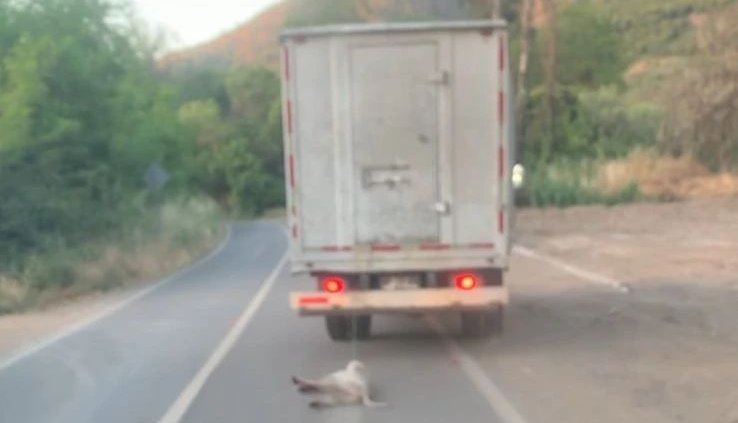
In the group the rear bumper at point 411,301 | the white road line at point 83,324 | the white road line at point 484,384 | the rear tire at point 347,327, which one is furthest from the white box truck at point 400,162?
the white road line at point 83,324

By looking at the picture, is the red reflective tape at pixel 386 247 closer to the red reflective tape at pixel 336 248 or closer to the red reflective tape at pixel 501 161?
the red reflective tape at pixel 336 248

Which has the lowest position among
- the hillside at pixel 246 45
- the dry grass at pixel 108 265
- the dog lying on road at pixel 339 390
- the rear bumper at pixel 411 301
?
the dry grass at pixel 108 265

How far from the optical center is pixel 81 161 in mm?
40219

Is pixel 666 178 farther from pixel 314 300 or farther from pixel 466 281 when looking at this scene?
pixel 314 300

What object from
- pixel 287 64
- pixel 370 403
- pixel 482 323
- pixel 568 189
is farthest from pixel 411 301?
pixel 568 189

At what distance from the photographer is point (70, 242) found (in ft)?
123

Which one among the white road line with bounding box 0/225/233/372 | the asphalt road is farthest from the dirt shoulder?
the white road line with bounding box 0/225/233/372

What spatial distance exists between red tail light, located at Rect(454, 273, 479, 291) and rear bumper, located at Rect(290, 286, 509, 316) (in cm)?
13

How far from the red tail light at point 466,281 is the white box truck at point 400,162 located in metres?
0.01

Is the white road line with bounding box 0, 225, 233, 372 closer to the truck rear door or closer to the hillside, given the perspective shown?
the truck rear door

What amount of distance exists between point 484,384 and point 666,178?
3850 cm

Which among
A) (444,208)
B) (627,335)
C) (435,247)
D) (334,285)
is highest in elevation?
(444,208)

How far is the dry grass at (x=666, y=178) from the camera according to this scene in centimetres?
4953

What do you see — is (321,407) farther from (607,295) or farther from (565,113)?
(565,113)
